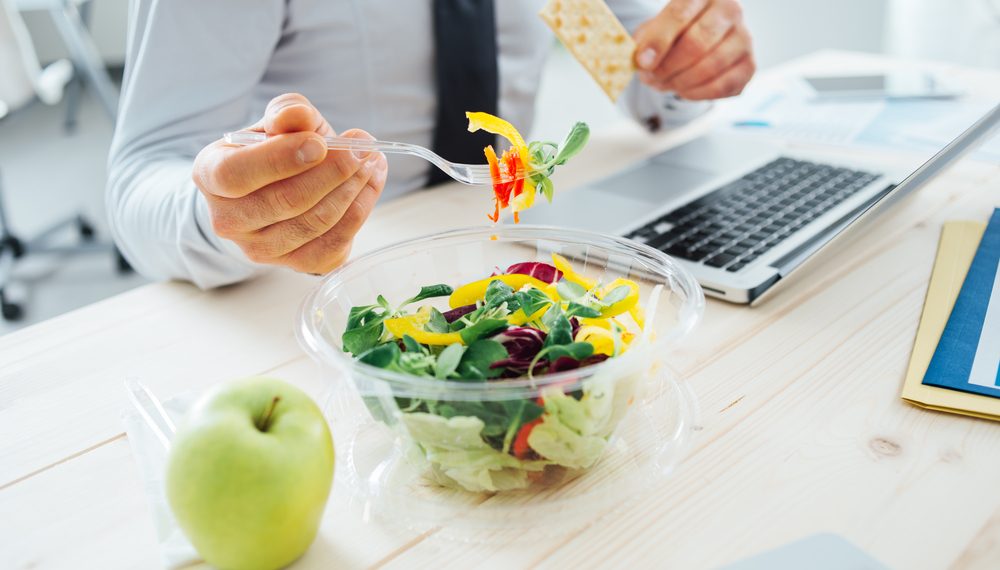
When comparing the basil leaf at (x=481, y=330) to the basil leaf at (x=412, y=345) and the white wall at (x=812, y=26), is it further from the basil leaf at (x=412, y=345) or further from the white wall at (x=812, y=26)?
the white wall at (x=812, y=26)

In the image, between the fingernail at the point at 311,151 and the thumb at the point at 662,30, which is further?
Answer: the thumb at the point at 662,30

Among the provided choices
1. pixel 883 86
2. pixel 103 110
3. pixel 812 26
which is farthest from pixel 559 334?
pixel 103 110

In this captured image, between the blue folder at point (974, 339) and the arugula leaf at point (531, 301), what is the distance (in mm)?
345

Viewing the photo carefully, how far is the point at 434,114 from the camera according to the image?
137 cm

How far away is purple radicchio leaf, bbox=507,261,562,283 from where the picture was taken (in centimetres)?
73

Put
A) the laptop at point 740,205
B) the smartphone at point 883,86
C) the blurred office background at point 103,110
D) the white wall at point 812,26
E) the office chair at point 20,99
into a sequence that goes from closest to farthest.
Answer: the laptop at point 740,205, the smartphone at point 883,86, the office chair at point 20,99, the blurred office background at point 103,110, the white wall at point 812,26

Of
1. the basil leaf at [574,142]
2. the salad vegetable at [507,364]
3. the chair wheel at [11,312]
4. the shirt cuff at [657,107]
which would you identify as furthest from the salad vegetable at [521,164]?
the chair wheel at [11,312]

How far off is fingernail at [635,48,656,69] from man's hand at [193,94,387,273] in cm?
52

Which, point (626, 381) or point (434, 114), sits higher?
point (626, 381)

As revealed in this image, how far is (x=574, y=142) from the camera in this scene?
30.0 inches

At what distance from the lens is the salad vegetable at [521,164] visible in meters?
0.77

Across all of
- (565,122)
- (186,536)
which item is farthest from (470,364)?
(565,122)

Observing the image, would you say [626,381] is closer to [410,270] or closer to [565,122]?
[410,270]

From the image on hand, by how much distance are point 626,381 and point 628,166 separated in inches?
31.6
